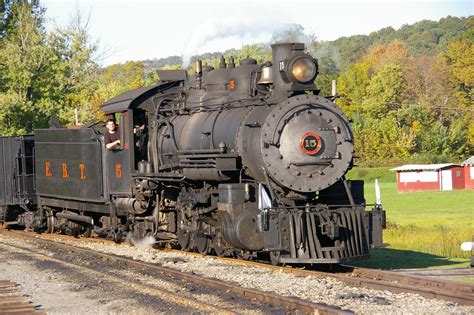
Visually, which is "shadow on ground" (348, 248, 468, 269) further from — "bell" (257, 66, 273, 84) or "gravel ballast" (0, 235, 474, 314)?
"bell" (257, 66, 273, 84)

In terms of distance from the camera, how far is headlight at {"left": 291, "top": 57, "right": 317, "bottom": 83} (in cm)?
1346

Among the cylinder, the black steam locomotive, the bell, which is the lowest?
the cylinder

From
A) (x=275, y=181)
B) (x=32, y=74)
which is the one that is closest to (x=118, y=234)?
(x=275, y=181)

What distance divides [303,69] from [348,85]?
82.8m

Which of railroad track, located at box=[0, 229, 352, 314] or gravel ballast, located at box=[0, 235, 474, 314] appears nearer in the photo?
railroad track, located at box=[0, 229, 352, 314]

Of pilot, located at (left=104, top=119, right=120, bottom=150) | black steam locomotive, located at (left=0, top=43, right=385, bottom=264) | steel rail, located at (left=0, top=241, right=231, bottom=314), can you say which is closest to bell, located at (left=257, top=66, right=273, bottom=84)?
black steam locomotive, located at (left=0, top=43, right=385, bottom=264)

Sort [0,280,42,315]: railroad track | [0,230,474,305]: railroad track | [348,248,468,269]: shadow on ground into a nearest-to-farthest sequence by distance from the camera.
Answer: [0,280,42,315]: railroad track, [0,230,474,305]: railroad track, [348,248,468,269]: shadow on ground

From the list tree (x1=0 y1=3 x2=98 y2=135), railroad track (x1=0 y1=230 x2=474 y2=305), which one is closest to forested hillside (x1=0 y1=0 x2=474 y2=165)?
tree (x1=0 y1=3 x2=98 y2=135)

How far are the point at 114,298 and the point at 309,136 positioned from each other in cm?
478

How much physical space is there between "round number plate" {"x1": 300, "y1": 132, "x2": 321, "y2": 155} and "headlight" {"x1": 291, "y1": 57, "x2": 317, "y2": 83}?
939 millimetres

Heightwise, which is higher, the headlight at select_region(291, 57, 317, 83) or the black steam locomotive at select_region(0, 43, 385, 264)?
the headlight at select_region(291, 57, 317, 83)

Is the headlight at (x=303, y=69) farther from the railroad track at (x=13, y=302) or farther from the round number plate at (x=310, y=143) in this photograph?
the railroad track at (x=13, y=302)

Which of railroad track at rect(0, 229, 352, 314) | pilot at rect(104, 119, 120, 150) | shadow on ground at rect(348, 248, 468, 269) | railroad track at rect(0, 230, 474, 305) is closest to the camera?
railroad track at rect(0, 229, 352, 314)

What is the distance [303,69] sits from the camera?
13508 millimetres
